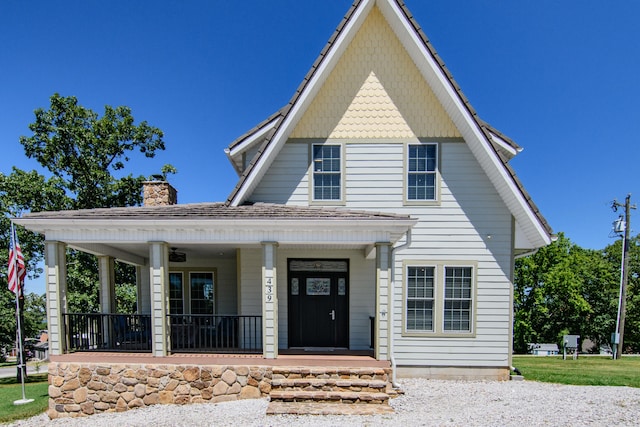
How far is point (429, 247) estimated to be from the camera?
8.70 meters

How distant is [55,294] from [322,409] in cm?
635

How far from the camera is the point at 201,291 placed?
35.2 feet

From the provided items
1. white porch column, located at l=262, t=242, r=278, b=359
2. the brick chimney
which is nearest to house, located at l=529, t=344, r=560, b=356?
white porch column, located at l=262, t=242, r=278, b=359

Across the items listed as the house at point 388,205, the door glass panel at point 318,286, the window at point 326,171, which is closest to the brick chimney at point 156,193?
the house at point 388,205

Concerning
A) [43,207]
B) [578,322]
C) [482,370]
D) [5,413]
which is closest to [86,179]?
[43,207]

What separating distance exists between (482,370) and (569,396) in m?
1.84

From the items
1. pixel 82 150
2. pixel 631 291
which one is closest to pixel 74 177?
pixel 82 150

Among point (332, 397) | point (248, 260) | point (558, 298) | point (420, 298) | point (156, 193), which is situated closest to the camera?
point (332, 397)

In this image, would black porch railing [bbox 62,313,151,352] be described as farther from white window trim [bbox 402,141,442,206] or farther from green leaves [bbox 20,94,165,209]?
green leaves [bbox 20,94,165,209]

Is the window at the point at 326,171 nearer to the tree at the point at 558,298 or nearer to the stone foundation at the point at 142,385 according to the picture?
the stone foundation at the point at 142,385

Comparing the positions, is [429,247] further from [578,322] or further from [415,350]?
[578,322]

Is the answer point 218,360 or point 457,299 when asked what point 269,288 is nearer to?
point 218,360

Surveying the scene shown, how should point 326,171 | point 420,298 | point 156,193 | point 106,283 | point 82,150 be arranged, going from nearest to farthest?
1. point 420,298
2. point 326,171
3. point 106,283
4. point 156,193
5. point 82,150

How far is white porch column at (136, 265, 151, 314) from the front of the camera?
10609 millimetres
